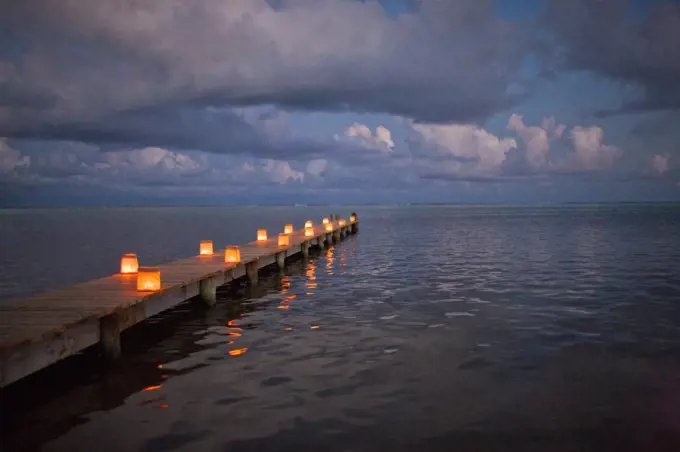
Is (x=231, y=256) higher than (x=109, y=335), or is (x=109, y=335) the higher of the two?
(x=231, y=256)

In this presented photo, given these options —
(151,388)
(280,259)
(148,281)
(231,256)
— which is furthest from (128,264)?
(280,259)

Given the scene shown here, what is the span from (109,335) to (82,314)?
103 cm

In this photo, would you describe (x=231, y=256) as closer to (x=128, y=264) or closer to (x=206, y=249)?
(x=206, y=249)

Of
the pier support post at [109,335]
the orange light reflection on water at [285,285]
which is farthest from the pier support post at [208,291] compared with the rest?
the pier support post at [109,335]

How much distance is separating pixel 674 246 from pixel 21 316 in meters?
38.9

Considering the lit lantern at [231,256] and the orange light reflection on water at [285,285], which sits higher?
the lit lantern at [231,256]

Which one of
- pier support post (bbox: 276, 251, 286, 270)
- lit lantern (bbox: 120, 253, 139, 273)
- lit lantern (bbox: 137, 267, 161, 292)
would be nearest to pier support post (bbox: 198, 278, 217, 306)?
lit lantern (bbox: 120, 253, 139, 273)

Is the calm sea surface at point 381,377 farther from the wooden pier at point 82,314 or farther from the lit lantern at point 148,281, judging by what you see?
the lit lantern at point 148,281

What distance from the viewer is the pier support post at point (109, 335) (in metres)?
11.4

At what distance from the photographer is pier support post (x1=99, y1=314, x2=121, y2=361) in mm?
11414

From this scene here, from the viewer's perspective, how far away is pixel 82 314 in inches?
419

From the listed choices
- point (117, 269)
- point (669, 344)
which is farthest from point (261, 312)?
point (117, 269)

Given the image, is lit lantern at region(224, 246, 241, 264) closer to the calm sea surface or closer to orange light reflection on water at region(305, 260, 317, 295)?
the calm sea surface

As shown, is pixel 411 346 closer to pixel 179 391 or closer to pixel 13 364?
pixel 179 391
